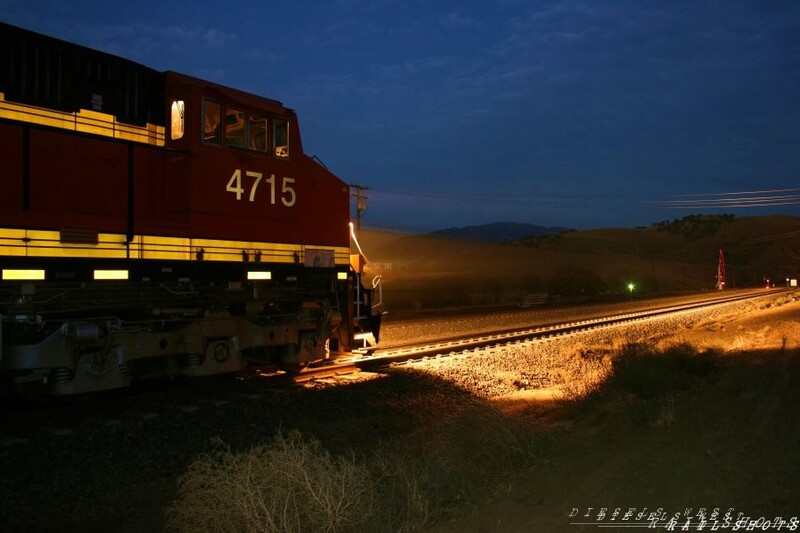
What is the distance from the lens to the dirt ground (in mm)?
4066

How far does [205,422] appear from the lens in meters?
7.82

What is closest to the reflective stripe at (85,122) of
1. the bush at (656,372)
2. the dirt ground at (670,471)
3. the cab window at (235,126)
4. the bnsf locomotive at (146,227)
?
the bnsf locomotive at (146,227)

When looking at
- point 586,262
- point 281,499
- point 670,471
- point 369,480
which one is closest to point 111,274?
point 281,499

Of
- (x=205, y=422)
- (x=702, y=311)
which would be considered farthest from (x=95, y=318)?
(x=702, y=311)

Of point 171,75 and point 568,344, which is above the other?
point 171,75

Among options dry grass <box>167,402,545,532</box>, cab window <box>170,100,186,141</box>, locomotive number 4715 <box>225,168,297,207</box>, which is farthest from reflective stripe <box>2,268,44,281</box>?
dry grass <box>167,402,545,532</box>

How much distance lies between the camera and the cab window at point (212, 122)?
30.1 feet

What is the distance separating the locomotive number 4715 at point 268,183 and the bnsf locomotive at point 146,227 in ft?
0.07

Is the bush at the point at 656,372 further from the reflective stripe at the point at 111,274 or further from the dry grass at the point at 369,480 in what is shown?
the reflective stripe at the point at 111,274

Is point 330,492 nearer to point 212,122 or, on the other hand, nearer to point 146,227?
point 146,227

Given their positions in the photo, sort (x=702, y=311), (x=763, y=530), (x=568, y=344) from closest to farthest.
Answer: (x=763, y=530) < (x=568, y=344) < (x=702, y=311)

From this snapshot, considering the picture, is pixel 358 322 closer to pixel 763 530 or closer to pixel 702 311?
pixel 763 530

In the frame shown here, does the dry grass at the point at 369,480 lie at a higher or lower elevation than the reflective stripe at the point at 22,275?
lower

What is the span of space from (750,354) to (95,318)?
459 inches
